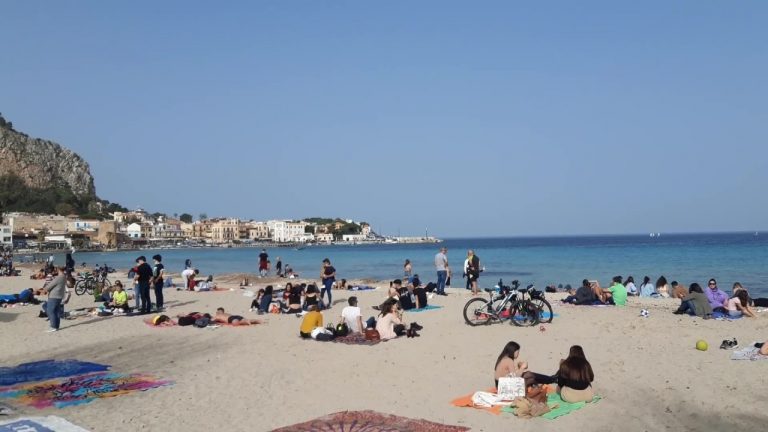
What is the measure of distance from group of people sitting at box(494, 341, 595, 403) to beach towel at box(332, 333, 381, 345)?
4070 millimetres

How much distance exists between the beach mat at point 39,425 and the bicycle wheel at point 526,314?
915 centimetres

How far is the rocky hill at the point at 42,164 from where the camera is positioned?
438 feet

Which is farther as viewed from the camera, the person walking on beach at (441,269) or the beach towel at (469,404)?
the person walking on beach at (441,269)

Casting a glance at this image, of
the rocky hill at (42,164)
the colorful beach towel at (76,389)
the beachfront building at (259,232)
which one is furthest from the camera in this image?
the beachfront building at (259,232)

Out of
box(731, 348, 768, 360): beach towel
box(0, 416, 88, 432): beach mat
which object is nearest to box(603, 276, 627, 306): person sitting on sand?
box(731, 348, 768, 360): beach towel

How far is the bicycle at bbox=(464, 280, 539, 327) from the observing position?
13328mm

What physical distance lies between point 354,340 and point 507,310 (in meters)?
3.82

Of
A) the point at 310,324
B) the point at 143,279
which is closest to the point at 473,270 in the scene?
the point at 310,324

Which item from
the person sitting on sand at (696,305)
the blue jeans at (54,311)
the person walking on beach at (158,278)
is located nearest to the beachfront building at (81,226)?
the person walking on beach at (158,278)

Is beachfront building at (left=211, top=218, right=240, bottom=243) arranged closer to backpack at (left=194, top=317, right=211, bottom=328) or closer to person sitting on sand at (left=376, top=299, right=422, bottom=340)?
backpack at (left=194, top=317, right=211, bottom=328)

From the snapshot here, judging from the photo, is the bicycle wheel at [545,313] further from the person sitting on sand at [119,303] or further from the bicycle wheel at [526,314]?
the person sitting on sand at [119,303]

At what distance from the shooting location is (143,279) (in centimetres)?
1627

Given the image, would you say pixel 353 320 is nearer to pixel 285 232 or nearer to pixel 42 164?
pixel 42 164

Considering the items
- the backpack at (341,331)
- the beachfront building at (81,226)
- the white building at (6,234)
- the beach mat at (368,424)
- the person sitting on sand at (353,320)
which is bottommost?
the beach mat at (368,424)
